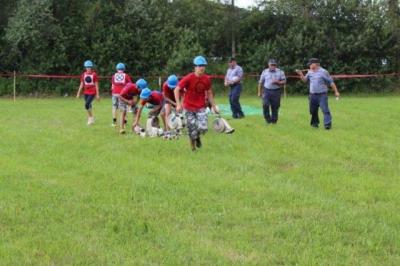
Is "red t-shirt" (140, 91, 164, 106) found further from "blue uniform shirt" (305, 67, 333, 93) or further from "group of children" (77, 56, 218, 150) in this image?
"blue uniform shirt" (305, 67, 333, 93)

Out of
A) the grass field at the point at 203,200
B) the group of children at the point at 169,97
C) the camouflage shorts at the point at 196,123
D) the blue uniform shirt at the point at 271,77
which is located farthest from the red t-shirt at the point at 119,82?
the camouflage shorts at the point at 196,123

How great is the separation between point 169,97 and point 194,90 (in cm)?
265

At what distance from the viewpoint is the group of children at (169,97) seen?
430 inches

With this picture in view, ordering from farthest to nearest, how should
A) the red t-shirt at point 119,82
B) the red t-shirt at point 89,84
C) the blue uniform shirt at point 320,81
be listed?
the red t-shirt at point 89,84
the red t-shirt at point 119,82
the blue uniform shirt at point 320,81

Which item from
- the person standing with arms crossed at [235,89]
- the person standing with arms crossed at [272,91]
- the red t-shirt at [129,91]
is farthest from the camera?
the person standing with arms crossed at [235,89]

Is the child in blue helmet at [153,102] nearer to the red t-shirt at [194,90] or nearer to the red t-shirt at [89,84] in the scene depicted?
the red t-shirt at [194,90]

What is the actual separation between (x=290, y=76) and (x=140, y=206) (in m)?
27.5

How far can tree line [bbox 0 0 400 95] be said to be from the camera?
1296 inches

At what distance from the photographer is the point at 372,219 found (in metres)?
6.24

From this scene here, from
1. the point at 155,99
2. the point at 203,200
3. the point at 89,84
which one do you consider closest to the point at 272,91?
the point at 155,99

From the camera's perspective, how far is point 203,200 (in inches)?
281

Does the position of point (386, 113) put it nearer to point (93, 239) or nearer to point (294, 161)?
point (294, 161)

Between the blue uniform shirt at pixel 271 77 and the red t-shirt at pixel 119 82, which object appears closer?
the blue uniform shirt at pixel 271 77

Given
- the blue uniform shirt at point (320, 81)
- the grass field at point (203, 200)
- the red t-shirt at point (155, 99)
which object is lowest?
the grass field at point (203, 200)
